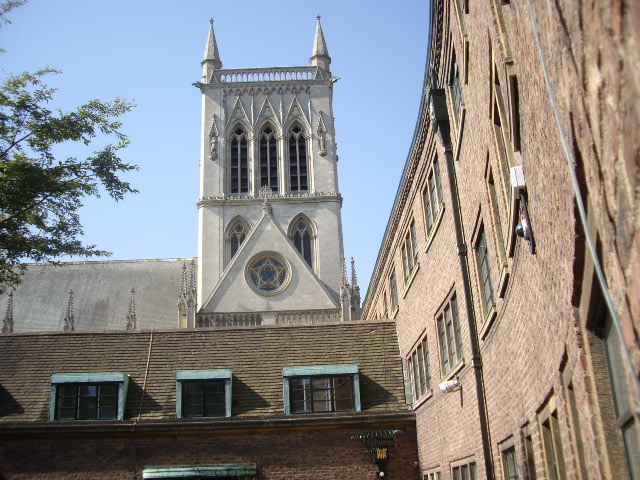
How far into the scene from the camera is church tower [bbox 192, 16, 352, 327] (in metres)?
40.7

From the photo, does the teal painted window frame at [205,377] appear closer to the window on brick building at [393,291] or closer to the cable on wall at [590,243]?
the window on brick building at [393,291]

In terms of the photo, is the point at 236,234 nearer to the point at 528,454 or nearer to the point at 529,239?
the point at 528,454

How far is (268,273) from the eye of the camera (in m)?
41.8

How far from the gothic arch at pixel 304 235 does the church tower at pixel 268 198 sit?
6cm

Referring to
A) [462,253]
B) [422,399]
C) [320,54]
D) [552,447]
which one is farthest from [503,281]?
[320,54]

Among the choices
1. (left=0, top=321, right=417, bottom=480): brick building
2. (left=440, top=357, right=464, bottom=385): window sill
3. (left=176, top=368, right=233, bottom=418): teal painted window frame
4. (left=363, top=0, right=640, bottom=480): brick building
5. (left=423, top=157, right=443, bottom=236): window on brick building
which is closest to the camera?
(left=363, top=0, right=640, bottom=480): brick building

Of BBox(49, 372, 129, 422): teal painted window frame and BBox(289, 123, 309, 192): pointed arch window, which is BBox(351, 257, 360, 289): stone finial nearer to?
BBox(289, 123, 309, 192): pointed arch window

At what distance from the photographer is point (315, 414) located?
1886cm

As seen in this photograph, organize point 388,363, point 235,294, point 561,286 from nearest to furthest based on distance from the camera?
point 561,286
point 388,363
point 235,294

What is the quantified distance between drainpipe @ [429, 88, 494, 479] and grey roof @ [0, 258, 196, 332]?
111 feet

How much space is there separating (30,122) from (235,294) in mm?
22986

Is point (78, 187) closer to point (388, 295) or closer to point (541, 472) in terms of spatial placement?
point (388, 295)

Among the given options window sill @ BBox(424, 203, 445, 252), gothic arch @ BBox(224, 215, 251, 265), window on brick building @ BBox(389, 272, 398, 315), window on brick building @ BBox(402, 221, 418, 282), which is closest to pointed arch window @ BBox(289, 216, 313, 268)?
gothic arch @ BBox(224, 215, 251, 265)

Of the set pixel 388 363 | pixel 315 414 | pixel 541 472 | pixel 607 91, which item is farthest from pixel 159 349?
pixel 607 91
